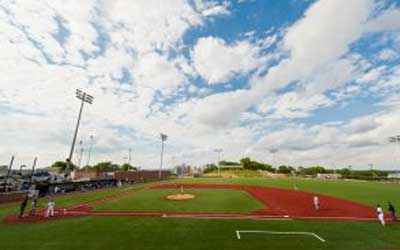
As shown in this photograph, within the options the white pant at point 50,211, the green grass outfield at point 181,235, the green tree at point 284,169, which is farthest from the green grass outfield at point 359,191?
the green tree at point 284,169

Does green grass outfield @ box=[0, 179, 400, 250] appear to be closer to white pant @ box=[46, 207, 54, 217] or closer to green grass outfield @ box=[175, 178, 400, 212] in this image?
white pant @ box=[46, 207, 54, 217]

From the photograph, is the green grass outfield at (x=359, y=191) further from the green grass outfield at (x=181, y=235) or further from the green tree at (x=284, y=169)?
the green tree at (x=284, y=169)

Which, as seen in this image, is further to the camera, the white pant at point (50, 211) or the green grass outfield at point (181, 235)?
the white pant at point (50, 211)

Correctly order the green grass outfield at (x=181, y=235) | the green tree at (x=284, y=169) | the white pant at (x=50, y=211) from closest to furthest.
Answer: the green grass outfield at (x=181, y=235) < the white pant at (x=50, y=211) < the green tree at (x=284, y=169)

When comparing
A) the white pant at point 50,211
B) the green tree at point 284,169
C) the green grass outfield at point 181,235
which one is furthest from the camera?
the green tree at point 284,169

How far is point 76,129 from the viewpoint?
167 feet

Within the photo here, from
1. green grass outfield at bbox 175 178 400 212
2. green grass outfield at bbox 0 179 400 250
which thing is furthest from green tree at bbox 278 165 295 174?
green grass outfield at bbox 0 179 400 250

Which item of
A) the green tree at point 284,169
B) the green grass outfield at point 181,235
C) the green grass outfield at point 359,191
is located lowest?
the green grass outfield at point 181,235

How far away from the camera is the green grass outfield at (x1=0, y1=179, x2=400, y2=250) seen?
557 inches

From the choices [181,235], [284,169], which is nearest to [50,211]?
[181,235]

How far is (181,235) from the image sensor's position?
16.2 metres

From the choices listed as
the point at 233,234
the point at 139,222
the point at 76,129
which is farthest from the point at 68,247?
the point at 76,129

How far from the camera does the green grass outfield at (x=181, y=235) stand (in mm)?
14148

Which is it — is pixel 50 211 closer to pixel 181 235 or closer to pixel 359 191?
pixel 181 235
